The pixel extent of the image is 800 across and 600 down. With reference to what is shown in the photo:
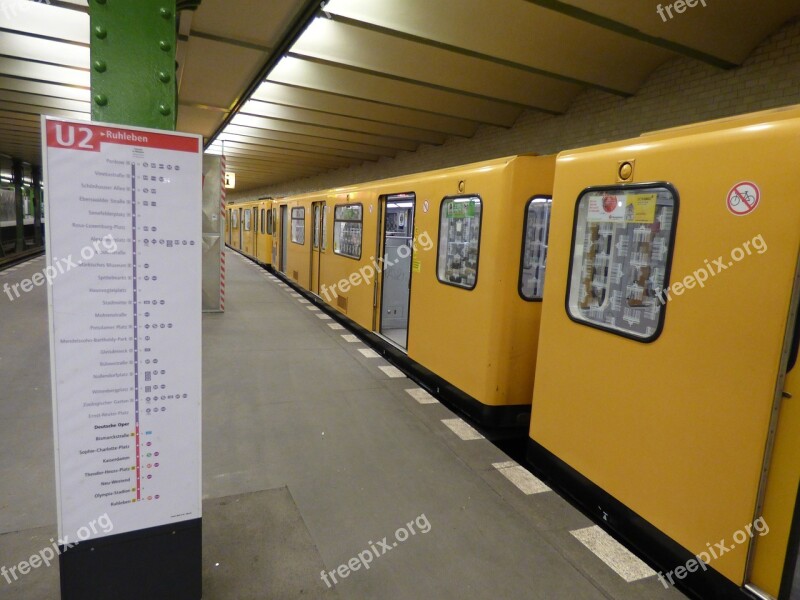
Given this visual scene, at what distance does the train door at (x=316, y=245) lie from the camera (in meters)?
8.96

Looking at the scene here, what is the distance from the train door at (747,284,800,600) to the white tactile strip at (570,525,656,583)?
0.45 meters

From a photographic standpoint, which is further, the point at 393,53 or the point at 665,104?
the point at 665,104

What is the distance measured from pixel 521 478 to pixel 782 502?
142 centimetres

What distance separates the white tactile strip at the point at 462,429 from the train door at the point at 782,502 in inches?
74.7

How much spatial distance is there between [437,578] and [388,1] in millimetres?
4691

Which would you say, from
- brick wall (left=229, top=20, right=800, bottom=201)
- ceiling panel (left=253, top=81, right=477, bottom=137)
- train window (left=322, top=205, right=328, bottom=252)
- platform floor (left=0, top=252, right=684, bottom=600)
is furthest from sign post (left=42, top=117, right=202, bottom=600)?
train window (left=322, top=205, right=328, bottom=252)

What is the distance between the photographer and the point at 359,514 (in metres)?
2.65

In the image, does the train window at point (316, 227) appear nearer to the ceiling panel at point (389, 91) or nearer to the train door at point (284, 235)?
the train door at point (284, 235)

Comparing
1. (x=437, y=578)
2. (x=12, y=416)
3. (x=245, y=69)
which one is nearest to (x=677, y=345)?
(x=437, y=578)

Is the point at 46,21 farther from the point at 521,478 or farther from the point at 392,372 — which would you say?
the point at 521,478

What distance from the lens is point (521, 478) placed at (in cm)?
310

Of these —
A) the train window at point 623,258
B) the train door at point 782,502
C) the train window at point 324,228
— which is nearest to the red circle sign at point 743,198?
the train window at point 623,258

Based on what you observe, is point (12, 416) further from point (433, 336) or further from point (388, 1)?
point (388, 1)

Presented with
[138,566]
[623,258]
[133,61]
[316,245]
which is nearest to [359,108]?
[316,245]
